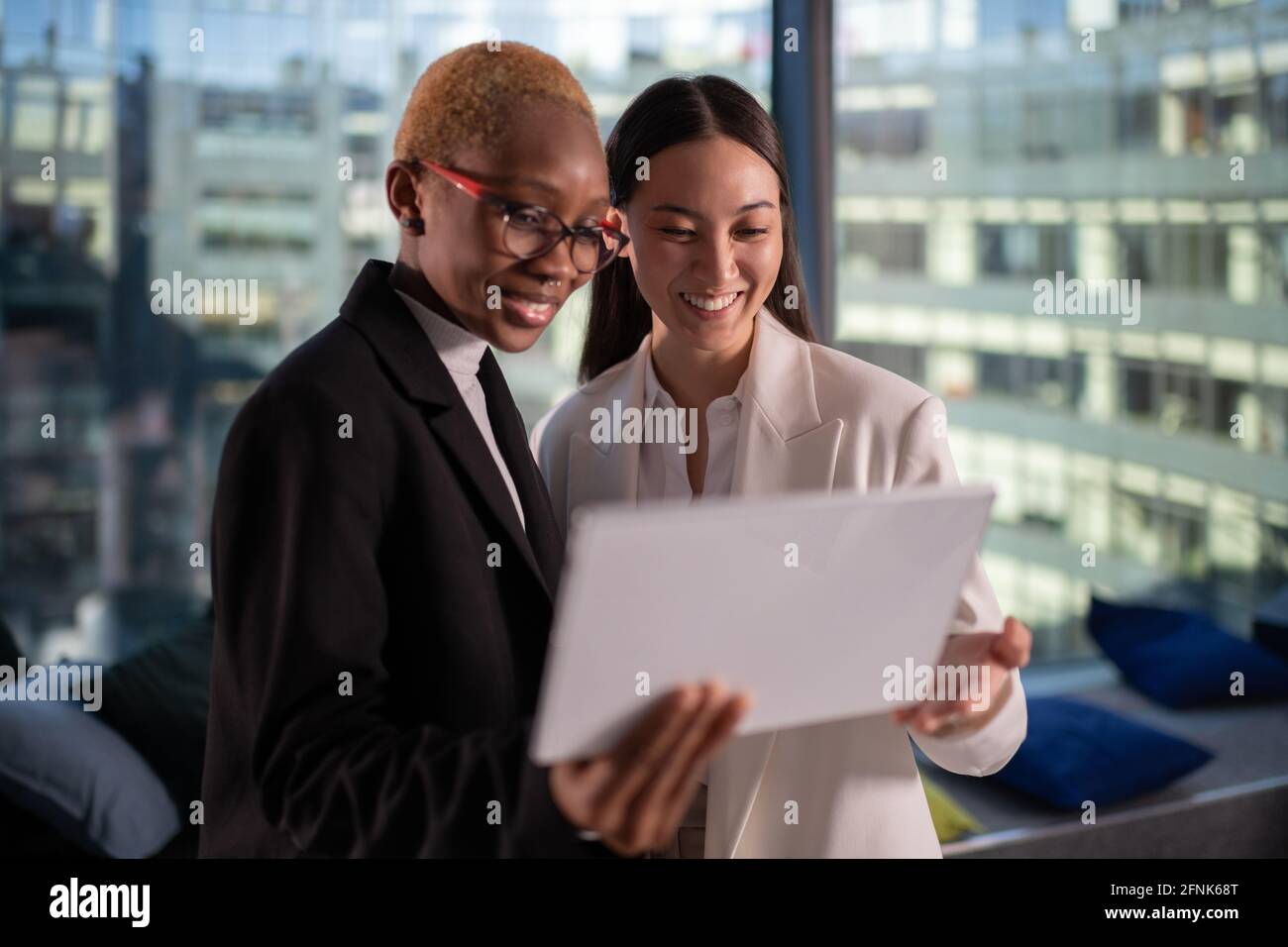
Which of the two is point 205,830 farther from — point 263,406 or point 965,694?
point 965,694

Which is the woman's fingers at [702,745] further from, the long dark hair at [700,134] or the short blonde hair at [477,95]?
the long dark hair at [700,134]

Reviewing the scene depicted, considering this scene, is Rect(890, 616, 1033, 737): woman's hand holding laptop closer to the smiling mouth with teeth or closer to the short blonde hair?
the smiling mouth with teeth

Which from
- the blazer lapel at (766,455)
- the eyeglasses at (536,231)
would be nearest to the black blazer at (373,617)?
the eyeglasses at (536,231)

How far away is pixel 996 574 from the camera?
3748 millimetres

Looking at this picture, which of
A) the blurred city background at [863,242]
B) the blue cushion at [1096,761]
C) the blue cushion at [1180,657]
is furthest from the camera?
the blurred city background at [863,242]

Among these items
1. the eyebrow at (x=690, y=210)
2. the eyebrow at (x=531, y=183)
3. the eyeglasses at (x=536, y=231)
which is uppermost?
the eyebrow at (x=690, y=210)

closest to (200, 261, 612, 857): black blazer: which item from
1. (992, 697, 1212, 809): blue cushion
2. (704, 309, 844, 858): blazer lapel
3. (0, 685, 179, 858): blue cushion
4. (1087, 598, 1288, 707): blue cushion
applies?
(704, 309, 844, 858): blazer lapel

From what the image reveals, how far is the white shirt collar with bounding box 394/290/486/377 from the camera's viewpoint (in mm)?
1132

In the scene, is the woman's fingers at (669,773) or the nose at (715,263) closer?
the woman's fingers at (669,773)

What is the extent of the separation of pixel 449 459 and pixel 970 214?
2.73 m

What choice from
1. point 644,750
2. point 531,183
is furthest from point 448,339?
point 644,750

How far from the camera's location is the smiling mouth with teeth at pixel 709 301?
1.51 metres
